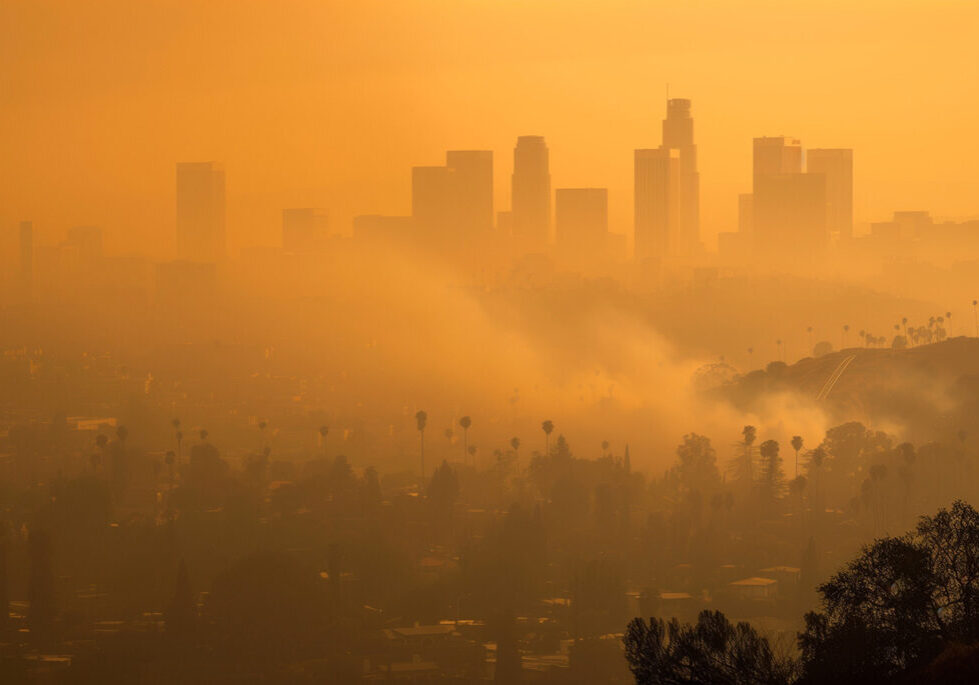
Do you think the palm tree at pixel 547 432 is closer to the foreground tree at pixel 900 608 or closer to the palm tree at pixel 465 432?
the palm tree at pixel 465 432

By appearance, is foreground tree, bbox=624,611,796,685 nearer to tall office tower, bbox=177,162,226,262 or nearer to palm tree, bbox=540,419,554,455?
palm tree, bbox=540,419,554,455

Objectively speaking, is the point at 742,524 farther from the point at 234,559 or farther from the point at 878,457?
the point at 234,559

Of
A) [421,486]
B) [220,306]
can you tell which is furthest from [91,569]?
[220,306]

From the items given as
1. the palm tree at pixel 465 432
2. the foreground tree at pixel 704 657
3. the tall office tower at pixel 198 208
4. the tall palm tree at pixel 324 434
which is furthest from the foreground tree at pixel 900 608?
the tall office tower at pixel 198 208

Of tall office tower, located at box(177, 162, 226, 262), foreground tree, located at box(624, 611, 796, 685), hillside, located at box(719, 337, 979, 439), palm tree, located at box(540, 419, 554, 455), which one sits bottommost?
foreground tree, located at box(624, 611, 796, 685)

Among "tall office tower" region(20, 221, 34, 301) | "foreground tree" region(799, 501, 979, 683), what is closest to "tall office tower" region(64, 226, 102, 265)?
"tall office tower" region(20, 221, 34, 301)

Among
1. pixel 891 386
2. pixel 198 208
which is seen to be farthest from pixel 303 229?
pixel 891 386
